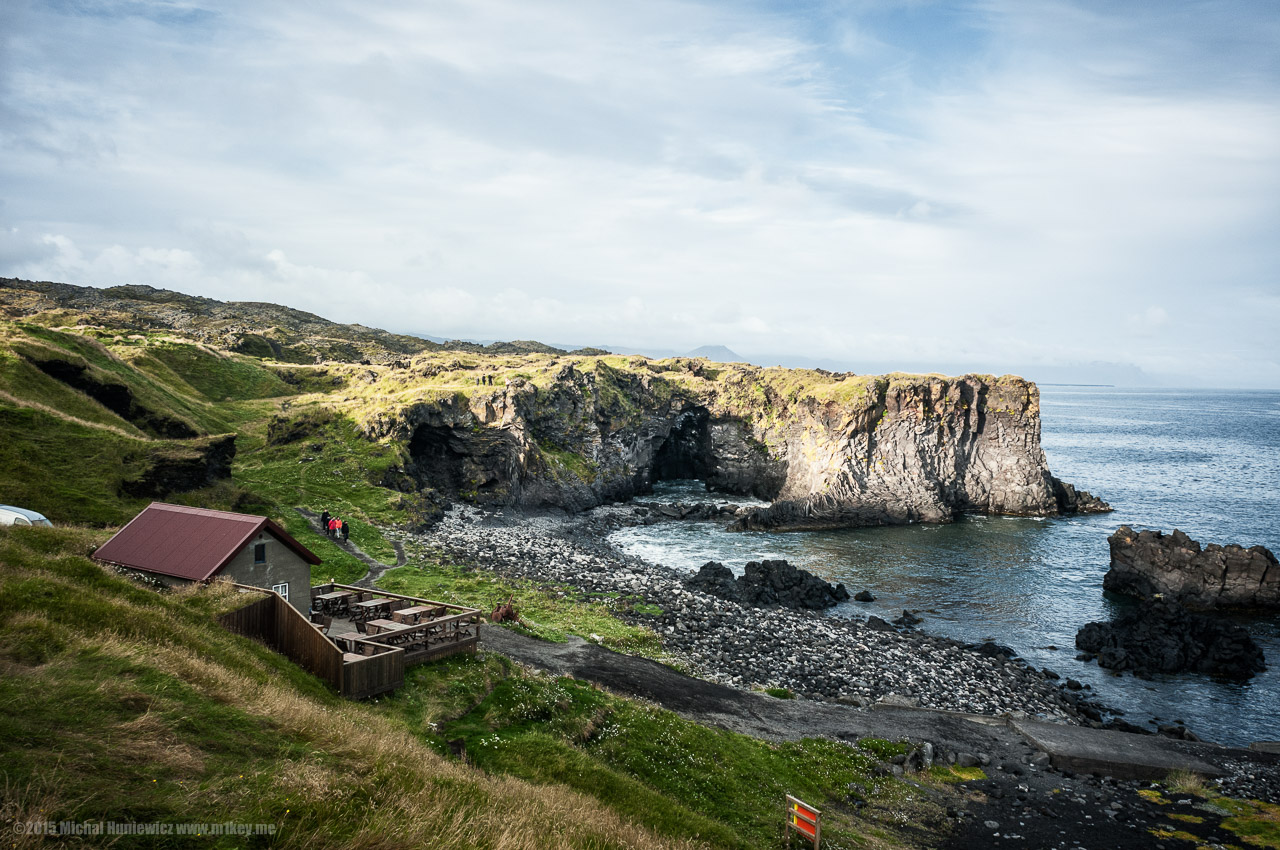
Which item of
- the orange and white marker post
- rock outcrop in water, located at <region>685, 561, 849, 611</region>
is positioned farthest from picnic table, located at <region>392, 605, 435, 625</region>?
rock outcrop in water, located at <region>685, 561, 849, 611</region>

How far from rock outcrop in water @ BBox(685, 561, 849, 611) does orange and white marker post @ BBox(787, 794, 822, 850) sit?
28.6m

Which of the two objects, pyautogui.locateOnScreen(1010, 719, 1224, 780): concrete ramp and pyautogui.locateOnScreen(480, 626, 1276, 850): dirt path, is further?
pyautogui.locateOnScreen(1010, 719, 1224, 780): concrete ramp

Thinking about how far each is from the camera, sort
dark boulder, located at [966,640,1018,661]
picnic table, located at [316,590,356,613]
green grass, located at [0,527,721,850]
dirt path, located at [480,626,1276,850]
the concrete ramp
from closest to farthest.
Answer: green grass, located at [0,527,721,850], dirt path, located at [480,626,1276,850], picnic table, located at [316,590,356,613], the concrete ramp, dark boulder, located at [966,640,1018,661]

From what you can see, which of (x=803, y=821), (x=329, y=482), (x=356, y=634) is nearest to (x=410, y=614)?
(x=356, y=634)

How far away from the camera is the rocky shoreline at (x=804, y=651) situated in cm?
3356

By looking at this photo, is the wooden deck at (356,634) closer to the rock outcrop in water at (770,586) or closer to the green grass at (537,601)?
the green grass at (537,601)

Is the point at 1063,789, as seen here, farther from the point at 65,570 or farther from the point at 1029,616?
the point at 65,570

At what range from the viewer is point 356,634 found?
21594 mm

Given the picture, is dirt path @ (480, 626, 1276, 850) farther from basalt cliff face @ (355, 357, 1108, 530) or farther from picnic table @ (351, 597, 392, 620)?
basalt cliff face @ (355, 357, 1108, 530)

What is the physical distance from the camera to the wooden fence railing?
18.8m

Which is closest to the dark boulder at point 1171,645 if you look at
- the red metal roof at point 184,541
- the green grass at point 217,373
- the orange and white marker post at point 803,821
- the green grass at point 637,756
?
the green grass at point 637,756

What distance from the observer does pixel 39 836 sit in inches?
300

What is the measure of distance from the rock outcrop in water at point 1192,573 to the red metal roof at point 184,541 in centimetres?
6023

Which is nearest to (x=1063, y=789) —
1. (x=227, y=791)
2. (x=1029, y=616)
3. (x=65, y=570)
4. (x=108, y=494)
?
(x=1029, y=616)
